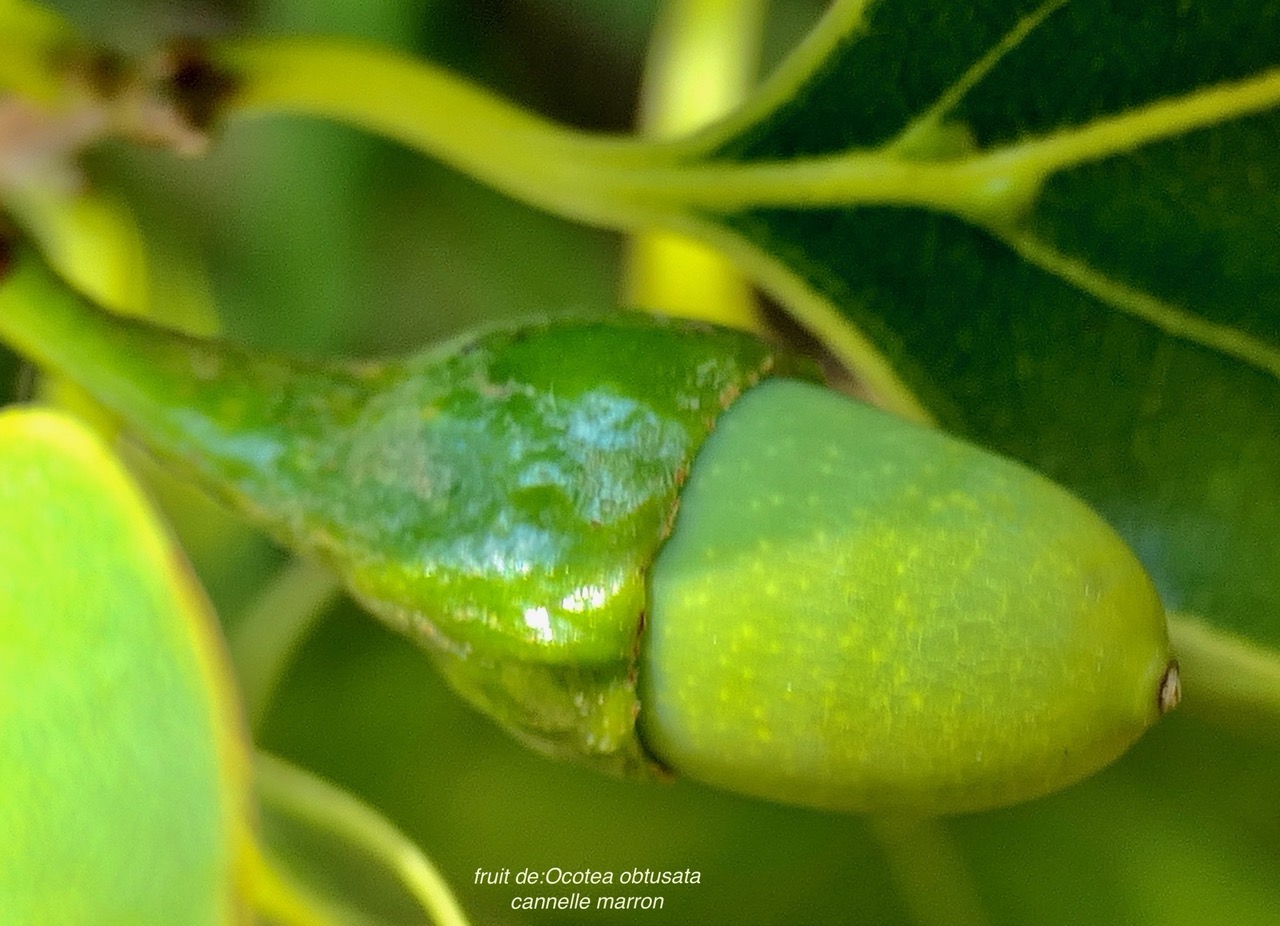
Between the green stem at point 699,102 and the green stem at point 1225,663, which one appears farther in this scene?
the green stem at point 699,102

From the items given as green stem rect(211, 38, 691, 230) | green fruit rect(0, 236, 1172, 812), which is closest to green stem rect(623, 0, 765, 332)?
green stem rect(211, 38, 691, 230)

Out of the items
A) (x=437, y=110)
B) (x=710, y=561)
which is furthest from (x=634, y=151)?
(x=710, y=561)

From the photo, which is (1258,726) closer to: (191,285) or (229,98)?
(229,98)

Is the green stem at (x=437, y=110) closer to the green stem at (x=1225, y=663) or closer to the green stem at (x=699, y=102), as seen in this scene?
the green stem at (x=699, y=102)

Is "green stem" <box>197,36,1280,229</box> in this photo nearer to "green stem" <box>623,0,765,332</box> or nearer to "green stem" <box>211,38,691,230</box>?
"green stem" <box>211,38,691,230</box>

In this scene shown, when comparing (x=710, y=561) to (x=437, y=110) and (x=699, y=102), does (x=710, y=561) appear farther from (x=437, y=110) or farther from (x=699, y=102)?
(x=699, y=102)

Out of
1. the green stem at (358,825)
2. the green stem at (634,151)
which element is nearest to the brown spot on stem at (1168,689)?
the green stem at (634,151)
